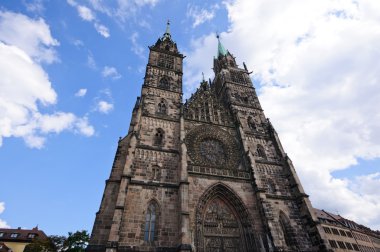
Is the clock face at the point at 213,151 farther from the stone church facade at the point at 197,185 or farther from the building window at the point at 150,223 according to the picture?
the building window at the point at 150,223

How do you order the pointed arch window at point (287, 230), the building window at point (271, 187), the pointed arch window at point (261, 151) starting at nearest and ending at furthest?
the pointed arch window at point (287, 230) < the building window at point (271, 187) < the pointed arch window at point (261, 151)

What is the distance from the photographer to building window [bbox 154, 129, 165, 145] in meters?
17.3

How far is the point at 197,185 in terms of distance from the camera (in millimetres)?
15422

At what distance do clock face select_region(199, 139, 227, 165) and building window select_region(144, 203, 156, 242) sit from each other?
19.3ft

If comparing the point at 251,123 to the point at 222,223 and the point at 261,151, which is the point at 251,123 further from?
the point at 222,223

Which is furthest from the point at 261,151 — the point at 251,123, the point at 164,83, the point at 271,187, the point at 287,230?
the point at 164,83

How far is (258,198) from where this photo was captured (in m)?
15.8

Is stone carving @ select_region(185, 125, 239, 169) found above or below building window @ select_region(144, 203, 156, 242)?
above

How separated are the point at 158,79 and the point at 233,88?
9075 mm

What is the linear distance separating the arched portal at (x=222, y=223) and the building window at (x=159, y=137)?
5.26m

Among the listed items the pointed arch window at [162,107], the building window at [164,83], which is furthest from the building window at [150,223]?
the building window at [164,83]

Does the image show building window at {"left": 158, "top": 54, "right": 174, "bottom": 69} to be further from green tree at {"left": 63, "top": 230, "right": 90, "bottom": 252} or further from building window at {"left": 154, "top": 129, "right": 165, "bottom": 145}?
green tree at {"left": 63, "top": 230, "right": 90, "bottom": 252}

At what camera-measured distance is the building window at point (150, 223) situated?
12732mm

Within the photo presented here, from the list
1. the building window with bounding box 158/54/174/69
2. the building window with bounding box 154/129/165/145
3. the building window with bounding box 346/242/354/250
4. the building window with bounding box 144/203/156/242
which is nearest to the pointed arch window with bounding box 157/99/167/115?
the building window with bounding box 154/129/165/145
